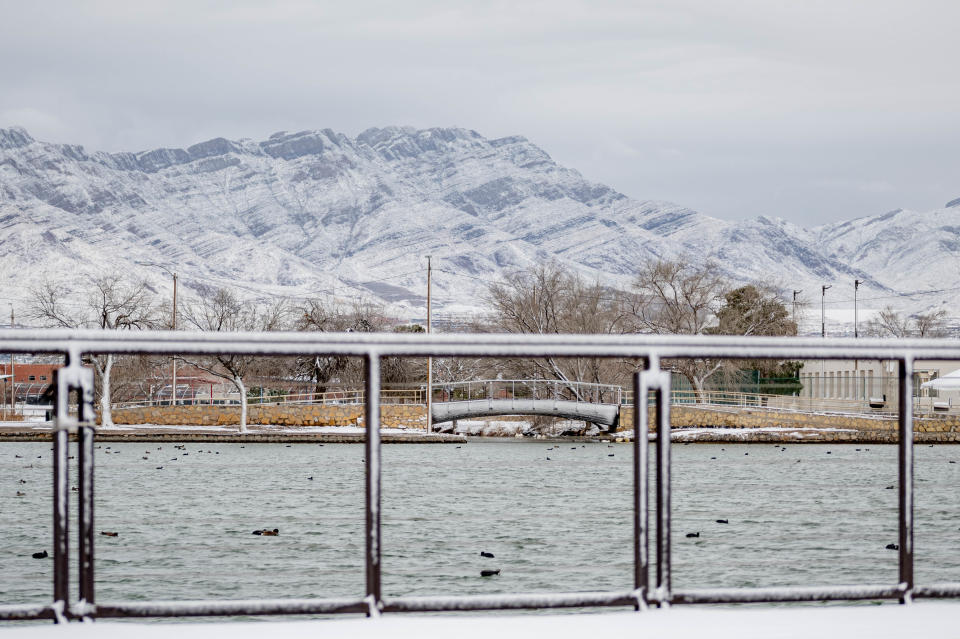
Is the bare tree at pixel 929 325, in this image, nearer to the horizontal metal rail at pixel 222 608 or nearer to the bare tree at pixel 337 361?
the bare tree at pixel 337 361

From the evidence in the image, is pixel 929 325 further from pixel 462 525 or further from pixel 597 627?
pixel 597 627

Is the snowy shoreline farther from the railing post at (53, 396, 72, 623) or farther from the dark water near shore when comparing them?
the railing post at (53, 396, 72, 623)

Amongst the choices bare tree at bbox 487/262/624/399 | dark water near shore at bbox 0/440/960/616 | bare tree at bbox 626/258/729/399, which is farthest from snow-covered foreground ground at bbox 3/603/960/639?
bare tree at bbox 626/258/729/399

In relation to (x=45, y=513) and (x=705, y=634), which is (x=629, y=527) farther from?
(x=705, y=634)

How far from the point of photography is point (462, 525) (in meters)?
22.9

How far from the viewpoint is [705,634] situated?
313cm

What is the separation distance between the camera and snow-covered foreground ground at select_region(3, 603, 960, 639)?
310 centimetres

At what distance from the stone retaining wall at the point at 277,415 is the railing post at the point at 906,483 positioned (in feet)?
177

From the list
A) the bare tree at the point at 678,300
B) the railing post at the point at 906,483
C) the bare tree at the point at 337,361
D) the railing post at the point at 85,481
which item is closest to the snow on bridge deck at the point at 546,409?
the bare tree at the point at 678,300

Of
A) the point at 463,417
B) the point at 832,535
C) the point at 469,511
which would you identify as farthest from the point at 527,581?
the point at 463,417

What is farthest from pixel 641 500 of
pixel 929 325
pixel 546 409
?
pixel 929 325

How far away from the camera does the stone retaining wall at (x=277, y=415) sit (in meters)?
58.2

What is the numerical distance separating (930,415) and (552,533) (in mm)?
38676

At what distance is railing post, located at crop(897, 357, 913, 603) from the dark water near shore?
38.0 ft
